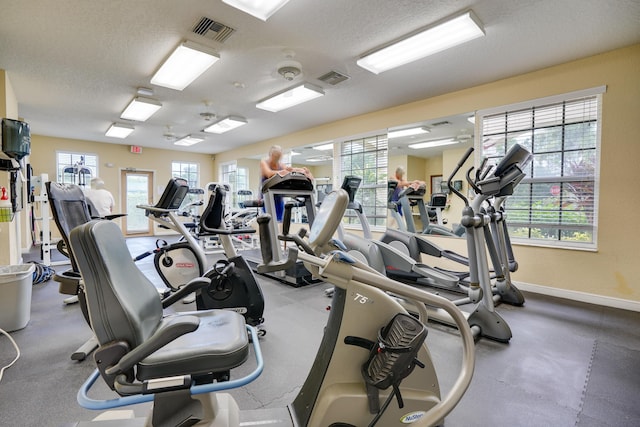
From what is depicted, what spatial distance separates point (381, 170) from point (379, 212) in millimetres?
795

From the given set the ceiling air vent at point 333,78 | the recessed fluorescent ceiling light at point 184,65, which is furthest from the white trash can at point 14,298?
the ceiling air vent at point 333,78

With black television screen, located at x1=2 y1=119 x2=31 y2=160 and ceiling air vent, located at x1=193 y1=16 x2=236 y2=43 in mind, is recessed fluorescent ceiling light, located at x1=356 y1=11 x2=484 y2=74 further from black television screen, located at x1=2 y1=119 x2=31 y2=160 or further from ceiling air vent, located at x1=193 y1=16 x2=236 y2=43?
black television screen, located at x1=2 y1=119 x2=31 y2=160

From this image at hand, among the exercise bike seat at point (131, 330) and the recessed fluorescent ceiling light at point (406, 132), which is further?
the recessed fluorescent ceiling light at point (406, 132)

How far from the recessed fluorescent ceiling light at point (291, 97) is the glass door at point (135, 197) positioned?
6097 millimetres

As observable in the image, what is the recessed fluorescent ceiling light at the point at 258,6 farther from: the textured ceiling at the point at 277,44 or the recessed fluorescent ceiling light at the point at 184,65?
the recessed fluorescent ceiling light at the point at 184,65

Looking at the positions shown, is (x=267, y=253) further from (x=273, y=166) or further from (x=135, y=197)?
(x=135, y=197)

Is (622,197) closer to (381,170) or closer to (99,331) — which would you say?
(381,170)

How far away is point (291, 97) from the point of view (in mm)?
4762

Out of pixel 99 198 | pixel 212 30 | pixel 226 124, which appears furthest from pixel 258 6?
pixel 99 198

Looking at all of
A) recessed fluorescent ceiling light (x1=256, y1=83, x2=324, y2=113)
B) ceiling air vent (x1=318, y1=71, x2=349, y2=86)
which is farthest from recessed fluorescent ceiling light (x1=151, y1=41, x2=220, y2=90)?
ceiling air vent (x1=318, y1=71, x2=349, y2=86)

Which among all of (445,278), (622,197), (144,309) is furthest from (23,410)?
(622,197)

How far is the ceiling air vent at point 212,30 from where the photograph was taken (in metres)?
2.81

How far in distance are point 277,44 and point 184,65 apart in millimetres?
1225

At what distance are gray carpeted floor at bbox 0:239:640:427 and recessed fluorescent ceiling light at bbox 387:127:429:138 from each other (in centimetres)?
304
